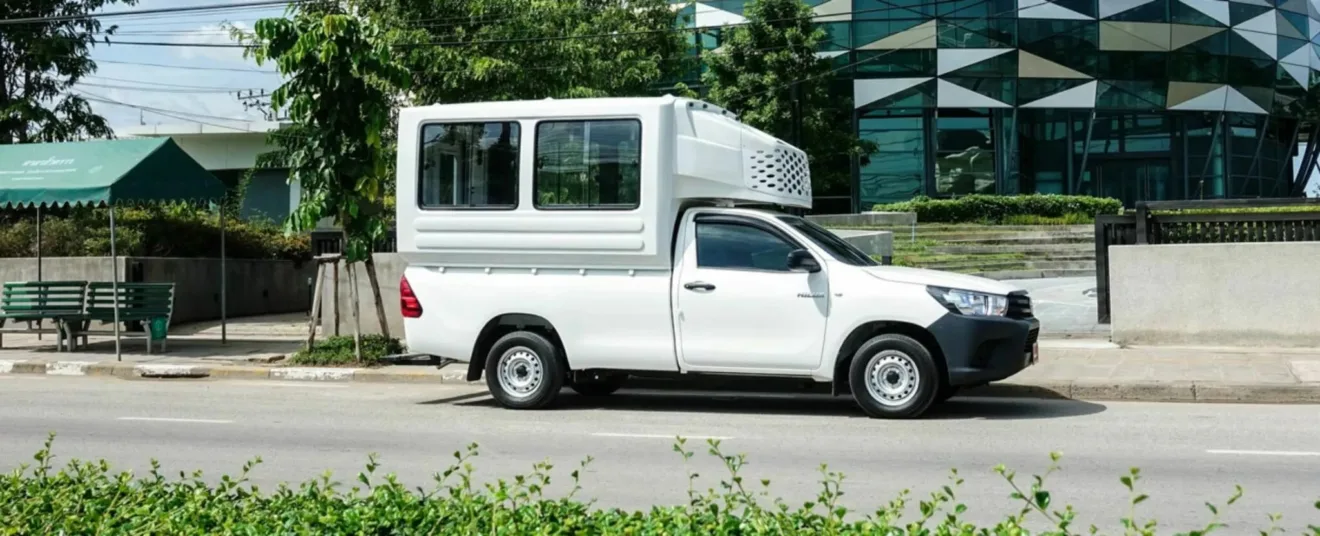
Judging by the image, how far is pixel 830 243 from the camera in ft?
36.6

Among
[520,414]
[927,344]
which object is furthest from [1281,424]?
[520,414]

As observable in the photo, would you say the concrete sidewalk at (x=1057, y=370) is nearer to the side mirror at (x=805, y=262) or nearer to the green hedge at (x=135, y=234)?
the side mirror at (x=805, y=262)

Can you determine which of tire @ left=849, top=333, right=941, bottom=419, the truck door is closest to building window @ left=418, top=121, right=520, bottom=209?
the truck door

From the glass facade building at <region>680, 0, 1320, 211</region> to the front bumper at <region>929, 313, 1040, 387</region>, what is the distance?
1131 inches

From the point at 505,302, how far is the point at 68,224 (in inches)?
588

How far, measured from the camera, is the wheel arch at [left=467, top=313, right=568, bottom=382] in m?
11.6

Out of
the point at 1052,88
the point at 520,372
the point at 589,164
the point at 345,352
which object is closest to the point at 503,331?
the point at 520,372

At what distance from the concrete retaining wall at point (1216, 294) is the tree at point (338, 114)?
884 cm

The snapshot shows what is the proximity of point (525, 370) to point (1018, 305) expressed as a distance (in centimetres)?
429

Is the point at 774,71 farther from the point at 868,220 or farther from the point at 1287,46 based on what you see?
the point at 1287,46

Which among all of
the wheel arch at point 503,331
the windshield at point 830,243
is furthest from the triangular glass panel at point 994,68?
the wheel arch at point 503,331

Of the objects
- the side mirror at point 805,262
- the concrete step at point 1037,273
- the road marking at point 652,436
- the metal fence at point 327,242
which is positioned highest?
the metal fence at point 327,242

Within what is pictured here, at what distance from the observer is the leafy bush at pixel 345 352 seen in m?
15.6

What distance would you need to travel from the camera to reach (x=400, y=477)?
26.6ft
